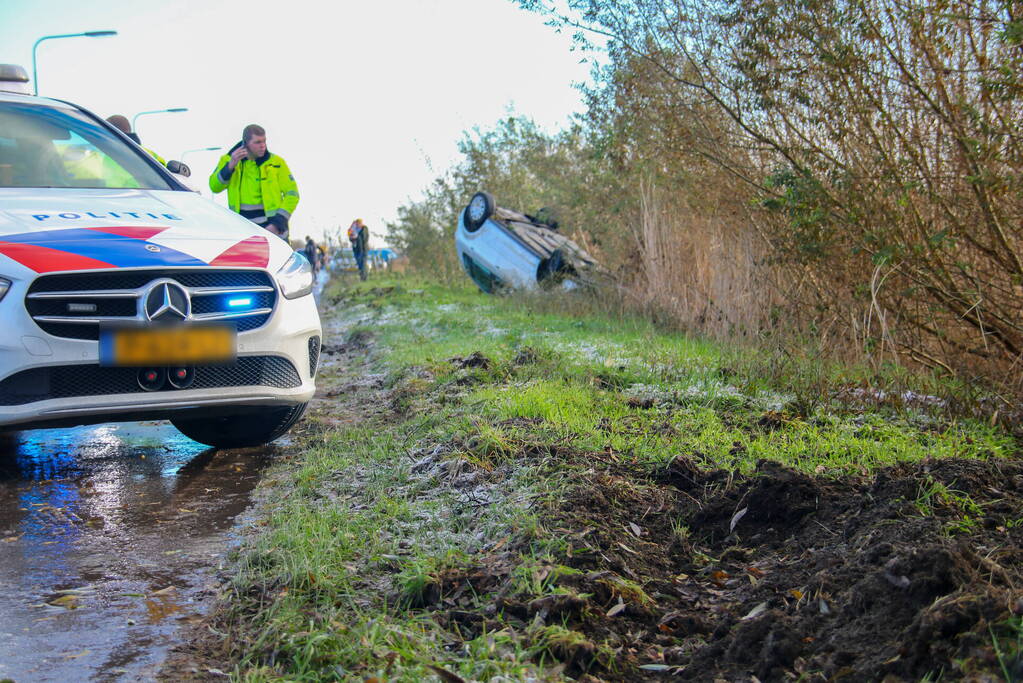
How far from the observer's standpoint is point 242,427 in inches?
217

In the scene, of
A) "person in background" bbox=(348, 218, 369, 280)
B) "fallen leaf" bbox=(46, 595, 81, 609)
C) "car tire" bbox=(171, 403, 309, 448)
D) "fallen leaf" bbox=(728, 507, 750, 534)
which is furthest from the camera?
"person in background" bbox=(348, 218, 369, 280)

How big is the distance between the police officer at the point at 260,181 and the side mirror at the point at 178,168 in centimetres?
319

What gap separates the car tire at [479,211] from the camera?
1514cm

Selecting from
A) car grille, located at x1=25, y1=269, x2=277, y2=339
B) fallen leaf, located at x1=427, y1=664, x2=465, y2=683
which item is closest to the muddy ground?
fallen leaf, located at x1=427, y1=664, x2=465, y2=683

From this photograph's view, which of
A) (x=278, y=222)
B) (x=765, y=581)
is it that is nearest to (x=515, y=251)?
(x=278, y=222)

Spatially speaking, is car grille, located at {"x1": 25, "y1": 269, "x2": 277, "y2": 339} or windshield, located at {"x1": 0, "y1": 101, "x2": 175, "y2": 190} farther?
windshield, located at {"x1": 0, "y1": 101, "x2": 175, "y2": 190}

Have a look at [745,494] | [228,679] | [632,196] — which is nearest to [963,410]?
[745,494]

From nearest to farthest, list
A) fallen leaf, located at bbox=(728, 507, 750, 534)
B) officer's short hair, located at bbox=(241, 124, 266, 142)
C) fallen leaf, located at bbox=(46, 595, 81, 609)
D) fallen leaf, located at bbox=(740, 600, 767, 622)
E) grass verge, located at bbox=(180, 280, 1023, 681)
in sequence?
1. grass verge, located at bbox=(180, 280, 1023, 681)
2. fallen leaf, located at bbox=(740, 600, 767, 622)
3. fallen leaf, located at bbox=(46, 595, 81, 609)
4. fallen leaf, located at bbox=(728, 507, 750, 534)
5. officer's short hair, located at bbox=(241, 124, 266, 142)

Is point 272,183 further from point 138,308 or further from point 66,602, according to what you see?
point 66,602

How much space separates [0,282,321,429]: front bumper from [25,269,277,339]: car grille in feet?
0.19

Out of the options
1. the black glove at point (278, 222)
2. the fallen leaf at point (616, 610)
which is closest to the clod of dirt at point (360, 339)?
the black glove at point (278, 222)

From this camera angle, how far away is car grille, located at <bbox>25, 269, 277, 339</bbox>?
4.32m

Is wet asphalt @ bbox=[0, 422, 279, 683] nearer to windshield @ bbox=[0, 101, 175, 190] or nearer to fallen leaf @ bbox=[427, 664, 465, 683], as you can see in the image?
fallen leaf @ bbox=[427, 664, 465, 683]

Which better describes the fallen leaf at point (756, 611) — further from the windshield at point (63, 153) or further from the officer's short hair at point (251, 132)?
the officer's short hair at point (251, 132)
